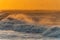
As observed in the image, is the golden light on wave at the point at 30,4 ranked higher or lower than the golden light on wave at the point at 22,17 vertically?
higher

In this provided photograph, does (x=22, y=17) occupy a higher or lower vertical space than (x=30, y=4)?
lower

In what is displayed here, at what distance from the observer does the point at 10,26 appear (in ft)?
3.78

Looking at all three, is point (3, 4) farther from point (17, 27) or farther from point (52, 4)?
point (52, 4)

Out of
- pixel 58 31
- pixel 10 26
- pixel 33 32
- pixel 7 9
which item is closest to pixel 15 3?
pixel 7 9

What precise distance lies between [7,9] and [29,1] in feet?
0.83

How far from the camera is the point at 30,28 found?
3.73 ft

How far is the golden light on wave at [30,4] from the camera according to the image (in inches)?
47.2

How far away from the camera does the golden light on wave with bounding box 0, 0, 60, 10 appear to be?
3.93ft

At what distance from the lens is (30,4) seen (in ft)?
4.00

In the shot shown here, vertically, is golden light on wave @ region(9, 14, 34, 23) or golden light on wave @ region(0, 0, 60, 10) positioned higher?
golden light on wave @ region(0, 0, 60, 10)

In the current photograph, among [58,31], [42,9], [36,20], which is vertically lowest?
[58,31]

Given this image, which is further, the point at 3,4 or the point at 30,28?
the point at 3,4

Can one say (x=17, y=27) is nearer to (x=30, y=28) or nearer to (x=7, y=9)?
(x=30, y=28)

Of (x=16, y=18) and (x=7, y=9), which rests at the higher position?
(x=7, y=9)
